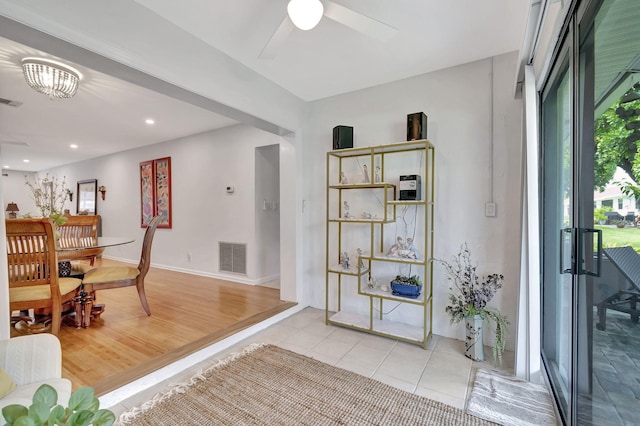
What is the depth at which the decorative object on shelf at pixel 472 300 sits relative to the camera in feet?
6.76

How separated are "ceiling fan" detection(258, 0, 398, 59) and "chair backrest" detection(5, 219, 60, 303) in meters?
2.20

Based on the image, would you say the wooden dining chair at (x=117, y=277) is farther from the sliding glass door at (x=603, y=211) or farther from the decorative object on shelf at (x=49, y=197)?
the sliding glass door at (x=603, y=211)

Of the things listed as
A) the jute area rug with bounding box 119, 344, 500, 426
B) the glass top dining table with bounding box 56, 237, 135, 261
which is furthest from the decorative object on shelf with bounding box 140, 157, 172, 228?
the jute area rug with bounding box 119, 344, 500, 426

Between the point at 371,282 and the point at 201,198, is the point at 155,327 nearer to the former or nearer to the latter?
the point at 371,282

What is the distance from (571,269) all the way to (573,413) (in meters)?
0.65

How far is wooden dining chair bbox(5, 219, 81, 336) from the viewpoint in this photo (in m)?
2.13

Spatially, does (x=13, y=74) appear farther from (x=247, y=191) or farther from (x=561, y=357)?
(x=561, y=357)

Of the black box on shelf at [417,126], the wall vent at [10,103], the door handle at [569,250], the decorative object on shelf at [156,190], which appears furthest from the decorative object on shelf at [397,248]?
the wall vent at [10,103]

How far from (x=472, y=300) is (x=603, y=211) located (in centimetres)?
136

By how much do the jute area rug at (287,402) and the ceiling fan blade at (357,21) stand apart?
212 cm

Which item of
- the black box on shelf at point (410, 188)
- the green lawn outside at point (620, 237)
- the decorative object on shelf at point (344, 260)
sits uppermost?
the black box on shelf at point (410, 188)

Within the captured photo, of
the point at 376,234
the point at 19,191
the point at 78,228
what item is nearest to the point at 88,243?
the point at 78,228

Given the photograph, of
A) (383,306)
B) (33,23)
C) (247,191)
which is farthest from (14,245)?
(383,306)

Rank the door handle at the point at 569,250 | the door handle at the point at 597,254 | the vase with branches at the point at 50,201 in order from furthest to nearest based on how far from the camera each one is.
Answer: the vase with branches at the point at 50,201
the door handle at the point at 569,250
the door handle at the point at 597,254
